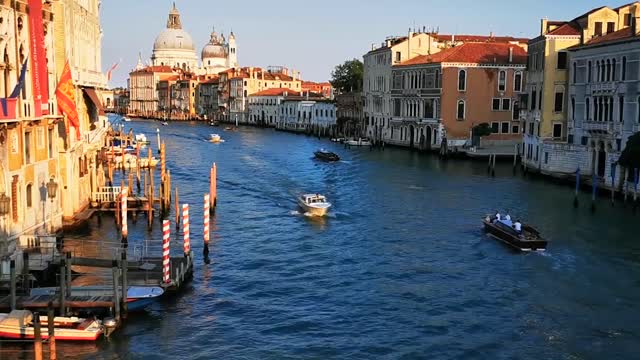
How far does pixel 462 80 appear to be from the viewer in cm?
4597

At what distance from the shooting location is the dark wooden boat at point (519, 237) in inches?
750

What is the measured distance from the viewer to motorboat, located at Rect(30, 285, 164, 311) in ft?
44.2

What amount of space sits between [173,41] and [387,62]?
275ft

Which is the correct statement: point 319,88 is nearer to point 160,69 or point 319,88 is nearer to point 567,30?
point 160,69

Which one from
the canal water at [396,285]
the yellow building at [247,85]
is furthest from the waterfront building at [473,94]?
the yellow building at [247,85]

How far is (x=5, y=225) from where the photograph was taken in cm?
1467

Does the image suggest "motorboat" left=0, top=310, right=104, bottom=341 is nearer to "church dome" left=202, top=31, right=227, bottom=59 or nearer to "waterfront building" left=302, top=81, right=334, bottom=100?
"waterfront building" left=302, top=81, right=334, bottom=100

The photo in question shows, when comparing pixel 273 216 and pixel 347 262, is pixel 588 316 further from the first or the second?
pixel 273 216

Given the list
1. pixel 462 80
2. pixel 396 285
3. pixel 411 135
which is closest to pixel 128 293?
pixel 396 285

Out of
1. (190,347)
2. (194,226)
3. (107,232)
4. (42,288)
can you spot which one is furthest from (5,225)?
(194,226)

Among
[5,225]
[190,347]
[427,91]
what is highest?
[427,91]

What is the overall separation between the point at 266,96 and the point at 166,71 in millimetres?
37628

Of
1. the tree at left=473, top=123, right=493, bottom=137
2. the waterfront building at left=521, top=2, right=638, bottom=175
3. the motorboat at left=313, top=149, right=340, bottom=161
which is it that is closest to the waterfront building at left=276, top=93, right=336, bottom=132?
the motorboat at left=313, top=149, right=340, bottom=161

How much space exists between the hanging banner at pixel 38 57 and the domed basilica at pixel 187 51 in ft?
366
